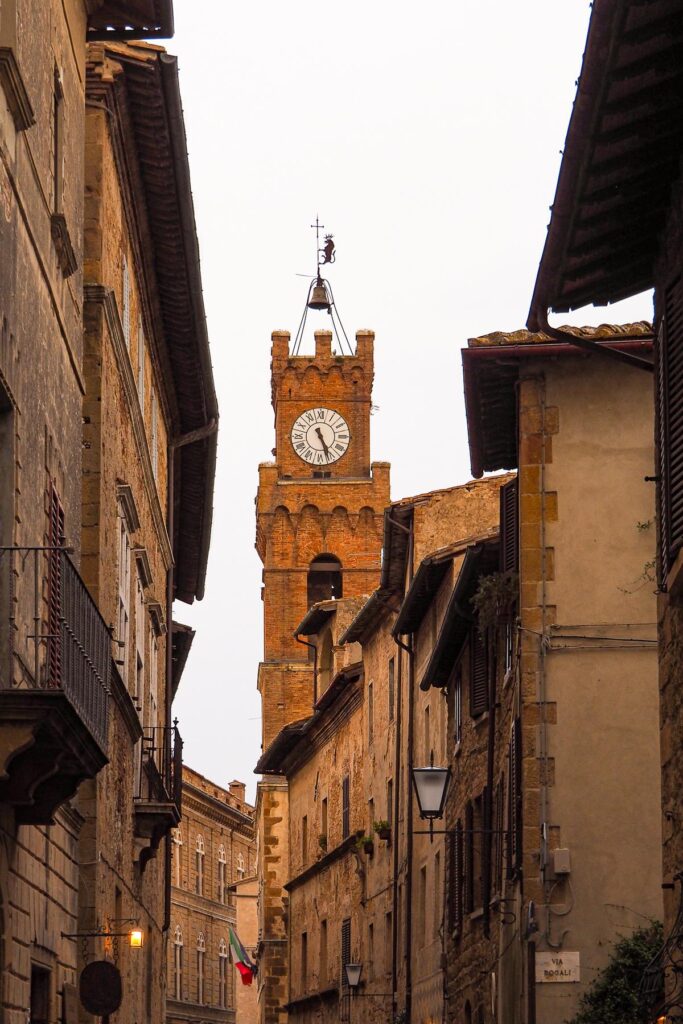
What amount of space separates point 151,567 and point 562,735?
765 cm

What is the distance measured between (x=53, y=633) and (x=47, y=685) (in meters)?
0.49

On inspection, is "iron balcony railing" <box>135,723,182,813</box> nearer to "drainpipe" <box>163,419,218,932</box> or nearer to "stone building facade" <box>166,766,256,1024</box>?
"drainpipe" <box>163,419,218,932</box>

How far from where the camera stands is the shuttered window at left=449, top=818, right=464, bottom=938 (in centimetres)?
2650

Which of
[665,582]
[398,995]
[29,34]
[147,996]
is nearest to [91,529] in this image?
[29,34]

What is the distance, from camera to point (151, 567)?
25922 mm

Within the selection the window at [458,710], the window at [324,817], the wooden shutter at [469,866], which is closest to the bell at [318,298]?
the window at [324,817]

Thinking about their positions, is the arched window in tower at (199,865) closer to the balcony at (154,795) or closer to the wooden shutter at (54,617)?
the balcony at (154,795)

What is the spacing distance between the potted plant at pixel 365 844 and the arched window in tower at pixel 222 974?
3801cm

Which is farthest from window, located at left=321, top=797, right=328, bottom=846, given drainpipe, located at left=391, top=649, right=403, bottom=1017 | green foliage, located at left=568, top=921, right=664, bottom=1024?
green foliage, located at left=568, top=921, right=664, bottom=1024

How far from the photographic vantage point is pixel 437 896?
29859mm

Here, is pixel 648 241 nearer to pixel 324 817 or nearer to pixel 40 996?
pixel 40 996

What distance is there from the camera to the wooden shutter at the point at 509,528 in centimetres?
2152

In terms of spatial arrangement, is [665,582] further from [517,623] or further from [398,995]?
[398,995]

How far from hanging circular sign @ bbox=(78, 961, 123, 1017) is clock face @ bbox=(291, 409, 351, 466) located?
2357 inches
